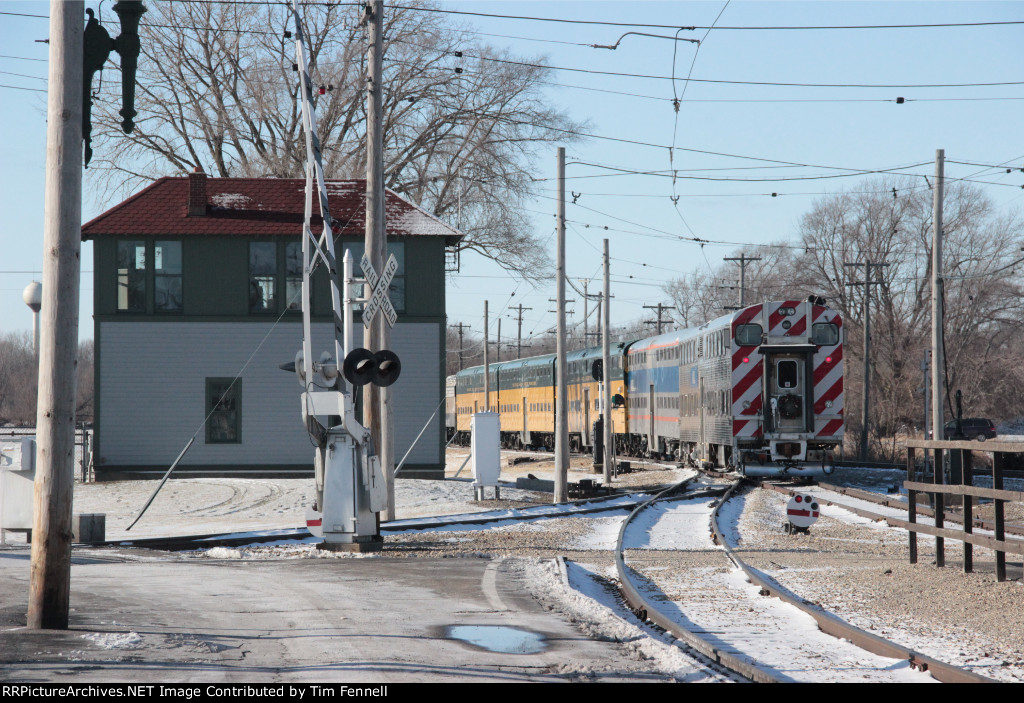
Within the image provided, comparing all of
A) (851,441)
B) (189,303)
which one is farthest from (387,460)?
(851,441)

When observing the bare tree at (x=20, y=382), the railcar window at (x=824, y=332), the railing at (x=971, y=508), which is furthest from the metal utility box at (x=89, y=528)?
the bare tree at (x=20, y=382)

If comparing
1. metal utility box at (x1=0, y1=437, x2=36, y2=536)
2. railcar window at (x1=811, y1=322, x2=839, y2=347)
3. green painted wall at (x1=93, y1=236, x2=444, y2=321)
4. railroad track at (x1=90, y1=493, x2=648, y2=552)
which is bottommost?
railroad track at (x1=90, y1=493, x2=648, y2=552)

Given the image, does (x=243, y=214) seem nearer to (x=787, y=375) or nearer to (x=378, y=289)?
(x=787, y=375)

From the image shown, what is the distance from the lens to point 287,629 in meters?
8.03

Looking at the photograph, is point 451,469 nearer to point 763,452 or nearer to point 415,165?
point 415,165

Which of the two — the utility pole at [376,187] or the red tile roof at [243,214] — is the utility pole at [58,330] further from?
the red tile roof at [243,214]

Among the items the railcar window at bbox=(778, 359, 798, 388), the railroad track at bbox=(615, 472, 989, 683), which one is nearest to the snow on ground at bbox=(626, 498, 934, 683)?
the railroad track at bbox=(615, 472, 989, 683)

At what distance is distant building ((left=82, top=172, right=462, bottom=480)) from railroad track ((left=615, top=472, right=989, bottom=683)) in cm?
1663

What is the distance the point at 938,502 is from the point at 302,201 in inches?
838

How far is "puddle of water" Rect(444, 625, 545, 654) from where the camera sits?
7.50 metres

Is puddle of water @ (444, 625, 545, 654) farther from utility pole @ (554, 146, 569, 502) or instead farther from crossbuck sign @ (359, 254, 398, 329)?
utility pole @ (554, 146, 569, 502)

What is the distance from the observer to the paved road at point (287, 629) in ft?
21.4

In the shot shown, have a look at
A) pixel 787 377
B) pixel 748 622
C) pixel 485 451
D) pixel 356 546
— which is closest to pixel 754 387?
pixel 787 377

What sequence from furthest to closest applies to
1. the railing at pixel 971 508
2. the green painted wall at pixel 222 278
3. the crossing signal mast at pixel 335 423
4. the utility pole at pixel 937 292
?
the utility pole at pixel 937 292, the green painted wall at pixel 222 278, the crossing signal mast at pixel 335 423, the railing at pixel 971 508
